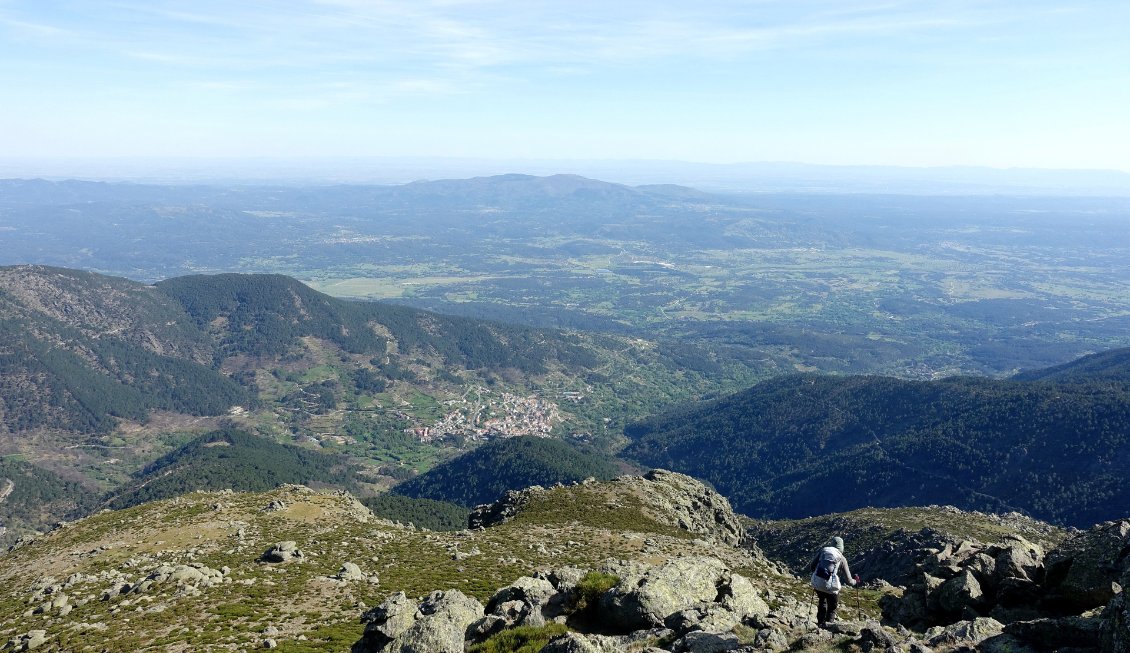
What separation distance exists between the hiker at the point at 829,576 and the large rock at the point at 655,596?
5666 mm

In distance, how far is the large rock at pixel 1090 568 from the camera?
2556 cm

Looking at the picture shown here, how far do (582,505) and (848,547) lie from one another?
39.9 meters

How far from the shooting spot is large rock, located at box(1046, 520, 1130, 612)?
2556 cm

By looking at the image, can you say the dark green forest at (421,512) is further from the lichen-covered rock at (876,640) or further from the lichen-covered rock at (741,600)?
the lichen-covered rock at (876,640)

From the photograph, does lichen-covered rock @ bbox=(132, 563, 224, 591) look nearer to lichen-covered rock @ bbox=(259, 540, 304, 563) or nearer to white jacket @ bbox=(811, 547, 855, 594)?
lichen-covered rock @ bbox=(259, 540, 304, 563)

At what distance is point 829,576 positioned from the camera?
28266 millimetres

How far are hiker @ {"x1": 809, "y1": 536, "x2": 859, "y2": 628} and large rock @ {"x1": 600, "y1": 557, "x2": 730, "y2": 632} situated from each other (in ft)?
18.6

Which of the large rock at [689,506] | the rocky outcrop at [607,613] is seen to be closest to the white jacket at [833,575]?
the rocky outcrop at [607,613]

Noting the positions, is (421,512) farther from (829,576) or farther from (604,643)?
(829,576)

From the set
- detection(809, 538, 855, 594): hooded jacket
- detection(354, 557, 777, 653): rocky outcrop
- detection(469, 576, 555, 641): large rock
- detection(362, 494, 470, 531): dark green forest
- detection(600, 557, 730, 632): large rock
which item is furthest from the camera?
detection(362, 494, 470, 531): dark green forest

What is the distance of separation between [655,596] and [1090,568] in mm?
18555

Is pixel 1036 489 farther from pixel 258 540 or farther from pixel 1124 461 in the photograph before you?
pixel 258 540

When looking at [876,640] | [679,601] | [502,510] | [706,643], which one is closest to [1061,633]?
[876,640]

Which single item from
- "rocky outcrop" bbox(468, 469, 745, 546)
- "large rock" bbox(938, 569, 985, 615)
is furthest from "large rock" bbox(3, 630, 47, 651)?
"large rock" bbox(938, 569, 985, 615)
